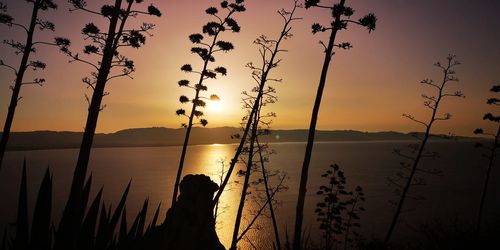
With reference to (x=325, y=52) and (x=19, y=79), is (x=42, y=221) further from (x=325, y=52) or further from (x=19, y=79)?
(x=19, y=79)

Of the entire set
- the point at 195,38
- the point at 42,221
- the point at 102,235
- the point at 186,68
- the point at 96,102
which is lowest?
the point at 102,235

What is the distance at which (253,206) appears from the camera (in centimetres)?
8194

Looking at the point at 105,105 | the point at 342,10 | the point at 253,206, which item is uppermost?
the point at 342,10

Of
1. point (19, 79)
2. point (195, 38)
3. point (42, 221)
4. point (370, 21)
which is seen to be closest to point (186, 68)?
point (195, 38)

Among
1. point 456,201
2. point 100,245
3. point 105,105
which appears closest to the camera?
point 100,245

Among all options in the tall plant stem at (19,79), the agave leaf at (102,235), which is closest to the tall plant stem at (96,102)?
the tall plant stem at (19,79)

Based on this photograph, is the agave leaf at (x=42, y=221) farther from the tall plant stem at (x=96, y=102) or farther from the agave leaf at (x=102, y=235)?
Answer: the tall plant stem at (x=96, y=102)

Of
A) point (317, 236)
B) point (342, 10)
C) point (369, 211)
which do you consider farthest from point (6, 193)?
point (342, 10)

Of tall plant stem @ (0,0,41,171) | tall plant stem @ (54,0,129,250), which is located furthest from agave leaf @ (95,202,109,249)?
tall plant stem @ (0,0,41,171)

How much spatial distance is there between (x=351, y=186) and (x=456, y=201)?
27548mm

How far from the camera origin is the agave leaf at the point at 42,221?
6.36ft

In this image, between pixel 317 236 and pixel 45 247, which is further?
pixel 317 236

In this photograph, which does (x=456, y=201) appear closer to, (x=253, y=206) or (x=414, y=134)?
(x=253, y=206)

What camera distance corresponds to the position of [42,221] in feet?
6.49
